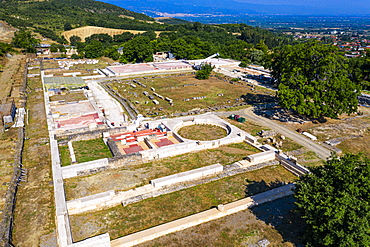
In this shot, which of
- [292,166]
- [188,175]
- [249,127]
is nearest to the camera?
[188,175]

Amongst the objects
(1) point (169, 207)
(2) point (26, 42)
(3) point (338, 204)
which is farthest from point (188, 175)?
(2) point (26, 42)

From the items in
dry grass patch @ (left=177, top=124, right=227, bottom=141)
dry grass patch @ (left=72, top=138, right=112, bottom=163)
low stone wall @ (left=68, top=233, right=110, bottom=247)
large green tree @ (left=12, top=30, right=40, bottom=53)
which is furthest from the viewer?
large green tree @ (left=12, top=30, right=40, bottom=53)

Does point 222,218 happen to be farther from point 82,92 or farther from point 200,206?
point 82,92

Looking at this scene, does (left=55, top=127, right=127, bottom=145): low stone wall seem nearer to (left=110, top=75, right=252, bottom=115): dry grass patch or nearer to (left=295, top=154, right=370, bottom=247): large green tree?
(left=110, top=75, right=252, bottom=115): dry grass patch

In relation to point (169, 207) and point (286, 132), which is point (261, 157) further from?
point (169, 207)

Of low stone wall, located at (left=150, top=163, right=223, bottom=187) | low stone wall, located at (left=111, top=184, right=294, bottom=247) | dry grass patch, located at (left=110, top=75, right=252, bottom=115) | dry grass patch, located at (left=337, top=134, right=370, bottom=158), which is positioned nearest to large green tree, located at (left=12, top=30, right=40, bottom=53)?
dry grass patch, located at (left=110, top=75, right=252, bottom=115)

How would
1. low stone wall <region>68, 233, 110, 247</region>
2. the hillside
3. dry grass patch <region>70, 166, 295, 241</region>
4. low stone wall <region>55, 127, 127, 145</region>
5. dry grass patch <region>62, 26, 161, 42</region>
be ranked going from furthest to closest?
the hillside, dry grass patch <region>62, 26, 161, 42</region>, low stone wall <region>55, 127, 127, 145</region>, dry grass patch <region>70, 166, 295, 241</region>, low stone wall <region>68, 233, 110, 247</region>

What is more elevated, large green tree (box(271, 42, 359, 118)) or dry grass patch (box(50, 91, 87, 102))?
large green tree (box(271, 42, 359, 118))
